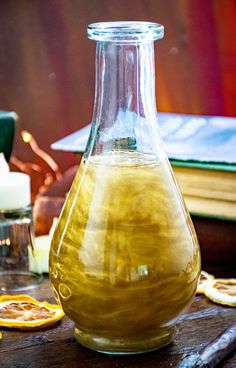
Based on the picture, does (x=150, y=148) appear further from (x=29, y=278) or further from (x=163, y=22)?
(x=163, y=22)

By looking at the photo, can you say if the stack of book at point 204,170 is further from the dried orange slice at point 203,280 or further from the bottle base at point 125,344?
the bottle base at point 125,344

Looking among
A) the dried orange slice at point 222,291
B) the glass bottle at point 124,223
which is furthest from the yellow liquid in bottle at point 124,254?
the dried orange slice at point 222,291

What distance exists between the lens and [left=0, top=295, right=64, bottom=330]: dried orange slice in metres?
0.72

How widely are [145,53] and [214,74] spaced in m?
0.64

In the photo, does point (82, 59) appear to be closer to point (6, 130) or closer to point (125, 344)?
point (6, 130)

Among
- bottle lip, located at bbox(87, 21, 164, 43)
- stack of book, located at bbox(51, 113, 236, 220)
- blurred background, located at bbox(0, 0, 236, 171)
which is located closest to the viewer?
bottle lip, located at bbox(87, 21, 164, 43)

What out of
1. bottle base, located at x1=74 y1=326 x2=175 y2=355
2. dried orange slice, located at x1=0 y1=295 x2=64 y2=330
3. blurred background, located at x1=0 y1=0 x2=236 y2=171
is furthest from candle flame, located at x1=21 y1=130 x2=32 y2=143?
bottle base, located at x1=74 y1=326 x2=175 y2=355

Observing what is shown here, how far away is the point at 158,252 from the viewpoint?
64cm

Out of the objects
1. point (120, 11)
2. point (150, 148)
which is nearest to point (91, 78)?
point (120, 11)

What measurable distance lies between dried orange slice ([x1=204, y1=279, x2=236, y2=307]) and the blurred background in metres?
0.52

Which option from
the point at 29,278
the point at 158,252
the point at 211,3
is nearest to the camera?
the point at 158,252

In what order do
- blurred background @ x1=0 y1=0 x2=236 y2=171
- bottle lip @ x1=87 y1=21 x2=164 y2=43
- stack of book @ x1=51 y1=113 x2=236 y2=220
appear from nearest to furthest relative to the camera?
bottle lip @ x1=87 y1=21 x2=164 y2=43 < stack of book @ x1=51 y1=113 x2=236 y2=220 < blurred background @ x1=0 y1=0 x2=236 y2=171

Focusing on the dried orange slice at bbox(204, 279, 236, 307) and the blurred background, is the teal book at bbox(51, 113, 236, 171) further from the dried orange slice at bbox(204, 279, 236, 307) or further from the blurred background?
the blurred background

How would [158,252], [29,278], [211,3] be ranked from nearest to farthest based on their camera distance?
1. [158,252]
2. [29,278]
3. [211,3]
